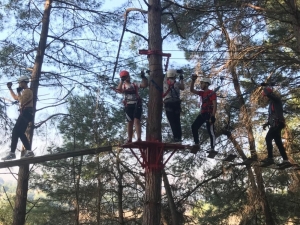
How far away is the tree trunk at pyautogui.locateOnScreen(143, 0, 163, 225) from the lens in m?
5.01

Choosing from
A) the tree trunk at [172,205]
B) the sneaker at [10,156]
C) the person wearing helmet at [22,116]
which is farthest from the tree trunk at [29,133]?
the tree trunk at [172,205]

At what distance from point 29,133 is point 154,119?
12.4ft

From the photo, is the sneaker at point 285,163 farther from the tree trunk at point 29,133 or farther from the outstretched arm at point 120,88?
the tree trunk at point 29,133

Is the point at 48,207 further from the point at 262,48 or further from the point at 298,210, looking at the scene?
the point at 262,48

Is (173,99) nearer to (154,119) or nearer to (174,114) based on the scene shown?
(174,114)

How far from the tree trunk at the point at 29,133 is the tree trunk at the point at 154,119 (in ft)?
9.26

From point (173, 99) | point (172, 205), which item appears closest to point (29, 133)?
point (173, 99)

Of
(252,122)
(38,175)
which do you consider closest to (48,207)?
(38,175)

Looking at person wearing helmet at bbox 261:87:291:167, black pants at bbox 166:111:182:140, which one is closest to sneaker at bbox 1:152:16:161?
black pants at bbox 166:111:182:140

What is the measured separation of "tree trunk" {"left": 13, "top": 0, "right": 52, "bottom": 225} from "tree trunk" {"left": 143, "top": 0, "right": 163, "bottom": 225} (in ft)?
9.26

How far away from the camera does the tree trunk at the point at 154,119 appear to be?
5008 mm

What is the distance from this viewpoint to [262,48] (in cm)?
688

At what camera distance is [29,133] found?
8.01 meters

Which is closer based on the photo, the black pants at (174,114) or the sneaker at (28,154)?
the black pants at (174,114)
